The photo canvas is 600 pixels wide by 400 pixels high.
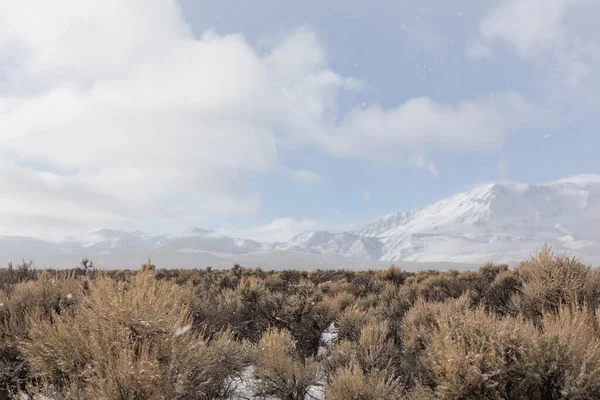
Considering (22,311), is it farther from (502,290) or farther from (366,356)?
(502,290)

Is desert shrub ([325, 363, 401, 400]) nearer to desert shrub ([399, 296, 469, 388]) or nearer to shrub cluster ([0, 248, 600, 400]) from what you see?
shrub cluster ([0, 248, 600, 400])

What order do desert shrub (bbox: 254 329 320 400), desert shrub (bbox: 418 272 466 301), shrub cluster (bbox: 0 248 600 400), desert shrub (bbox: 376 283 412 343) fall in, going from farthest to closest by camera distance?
desert shrub (bbox: 418 272 466 301) < desert shrub (bbox: 376 283 412 343) < desert shrub (bbox: 254 329 320 400) < shrub cluster (bbox: 0 248 600 400)

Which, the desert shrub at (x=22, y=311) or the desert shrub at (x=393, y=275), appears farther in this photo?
the desert shrub at (x=393, y=275)

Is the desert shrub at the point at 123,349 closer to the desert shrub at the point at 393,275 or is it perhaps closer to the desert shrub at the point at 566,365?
the desert shrub at the point at 566,365

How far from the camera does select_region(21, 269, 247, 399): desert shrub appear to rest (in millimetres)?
3561

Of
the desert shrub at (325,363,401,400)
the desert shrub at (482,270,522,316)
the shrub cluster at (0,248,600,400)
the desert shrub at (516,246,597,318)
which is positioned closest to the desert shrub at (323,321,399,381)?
the shrub cluster at (0,248,600,400)

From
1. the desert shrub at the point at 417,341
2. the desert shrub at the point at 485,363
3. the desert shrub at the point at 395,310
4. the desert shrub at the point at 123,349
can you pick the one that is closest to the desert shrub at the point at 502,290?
the desert shrub at the point at 395,310

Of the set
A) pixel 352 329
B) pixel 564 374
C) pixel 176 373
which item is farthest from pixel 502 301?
pixel 176 373

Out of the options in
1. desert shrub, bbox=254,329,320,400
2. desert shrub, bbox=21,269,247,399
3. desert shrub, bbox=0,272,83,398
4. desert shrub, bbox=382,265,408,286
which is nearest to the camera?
desert shrub, bbox=21,269,247,399

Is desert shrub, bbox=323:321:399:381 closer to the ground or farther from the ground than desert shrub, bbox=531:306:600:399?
closer to the ground

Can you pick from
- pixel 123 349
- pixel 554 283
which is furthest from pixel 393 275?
pixel 123 349

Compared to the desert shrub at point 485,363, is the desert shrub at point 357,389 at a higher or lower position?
lower

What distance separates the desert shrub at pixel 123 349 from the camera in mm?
3561

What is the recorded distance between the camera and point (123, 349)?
151 inches
